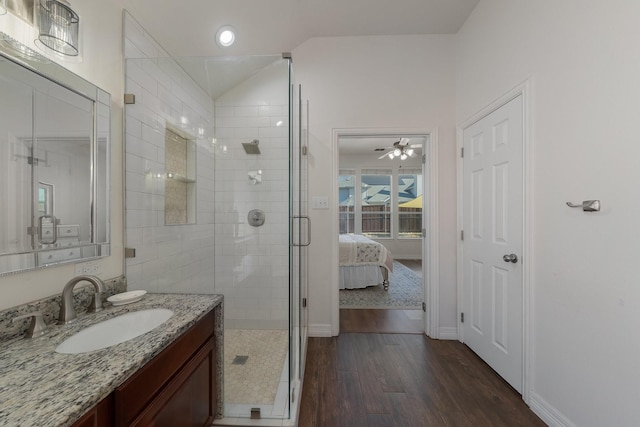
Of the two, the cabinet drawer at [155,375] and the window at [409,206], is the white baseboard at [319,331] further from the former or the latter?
the window at [409,206]

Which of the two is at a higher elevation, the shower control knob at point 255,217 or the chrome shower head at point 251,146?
the chrome shower head at point 251,146

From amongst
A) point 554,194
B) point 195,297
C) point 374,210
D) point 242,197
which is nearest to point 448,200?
point 554,194

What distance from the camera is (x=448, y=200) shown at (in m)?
2.51

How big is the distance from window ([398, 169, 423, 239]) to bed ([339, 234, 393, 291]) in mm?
2856

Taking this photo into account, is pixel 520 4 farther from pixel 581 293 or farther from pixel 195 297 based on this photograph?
pixel 195 297

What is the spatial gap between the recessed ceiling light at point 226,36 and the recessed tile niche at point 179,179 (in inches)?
34.0

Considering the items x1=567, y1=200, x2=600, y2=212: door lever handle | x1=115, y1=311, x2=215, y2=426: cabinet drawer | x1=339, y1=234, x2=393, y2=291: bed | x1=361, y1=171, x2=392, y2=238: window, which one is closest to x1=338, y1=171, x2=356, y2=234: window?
x1=361, y1=171, x2=392, y2=238: window

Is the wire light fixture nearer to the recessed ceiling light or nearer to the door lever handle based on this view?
the recessed ceiling light

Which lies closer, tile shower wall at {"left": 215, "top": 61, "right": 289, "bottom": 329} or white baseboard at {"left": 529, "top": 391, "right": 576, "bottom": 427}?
white baseboard at {"left": 529, "top": 391, "right": 576, "bottom": 427}

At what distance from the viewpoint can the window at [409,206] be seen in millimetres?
6574

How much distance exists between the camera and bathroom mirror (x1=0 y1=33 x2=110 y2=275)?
93 cm

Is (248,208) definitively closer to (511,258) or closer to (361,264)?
(511,258)

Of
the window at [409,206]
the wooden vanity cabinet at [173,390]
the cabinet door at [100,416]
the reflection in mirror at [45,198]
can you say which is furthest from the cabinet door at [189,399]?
the window at [409,206]

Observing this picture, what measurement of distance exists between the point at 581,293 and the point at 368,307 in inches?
87.9
